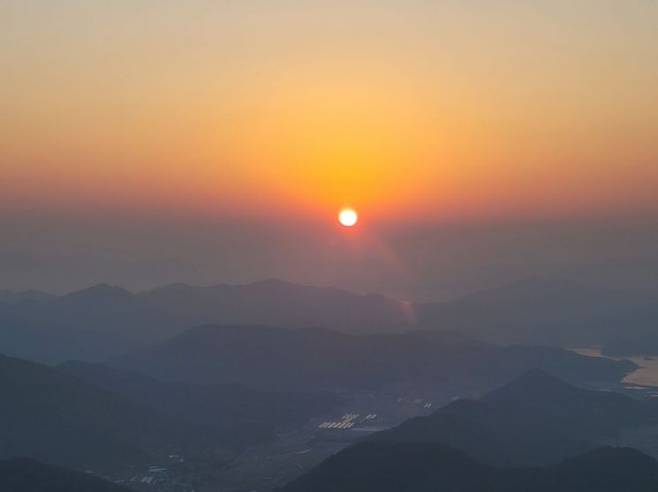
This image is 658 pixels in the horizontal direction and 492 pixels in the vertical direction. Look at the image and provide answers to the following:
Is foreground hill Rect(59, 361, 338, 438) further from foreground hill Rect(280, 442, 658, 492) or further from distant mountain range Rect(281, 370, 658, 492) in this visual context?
foreground hill Rect(280, 442, 658, 492)

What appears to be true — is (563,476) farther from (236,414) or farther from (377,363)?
(377,363)

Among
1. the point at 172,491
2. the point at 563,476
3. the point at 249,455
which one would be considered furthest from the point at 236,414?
the point at 563,476

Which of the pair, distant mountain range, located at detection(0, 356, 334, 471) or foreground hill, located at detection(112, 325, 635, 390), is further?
foreground hill, located at detection(112, 325, 635, 390)

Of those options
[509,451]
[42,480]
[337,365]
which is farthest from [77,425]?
[337,365]

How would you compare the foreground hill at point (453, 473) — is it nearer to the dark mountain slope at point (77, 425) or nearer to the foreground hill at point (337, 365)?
the dark mountain slope at point (77, 425)

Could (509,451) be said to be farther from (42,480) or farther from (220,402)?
(220,402)

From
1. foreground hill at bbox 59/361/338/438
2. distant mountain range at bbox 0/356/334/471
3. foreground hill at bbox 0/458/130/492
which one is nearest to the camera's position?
foreground hill at bbox 0/458/130/492

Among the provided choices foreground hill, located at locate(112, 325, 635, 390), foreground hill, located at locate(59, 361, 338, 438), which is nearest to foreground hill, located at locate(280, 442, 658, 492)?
foreground hill, located at locate(59, 361, 338, 438)
